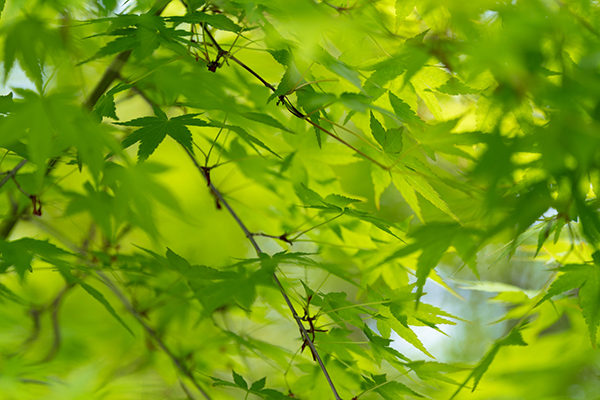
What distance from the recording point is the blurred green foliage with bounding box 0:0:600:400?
1.33 ft

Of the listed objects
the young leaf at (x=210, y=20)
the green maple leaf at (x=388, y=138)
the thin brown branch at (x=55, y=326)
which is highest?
the young leaf at (x=210, y=20)

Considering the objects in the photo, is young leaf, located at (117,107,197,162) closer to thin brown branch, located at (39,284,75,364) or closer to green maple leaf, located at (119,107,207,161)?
green maple leaf, located at (119,107,207,161)

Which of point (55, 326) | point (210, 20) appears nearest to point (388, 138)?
point (210, 20)

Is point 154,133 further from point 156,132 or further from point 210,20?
point 210,20

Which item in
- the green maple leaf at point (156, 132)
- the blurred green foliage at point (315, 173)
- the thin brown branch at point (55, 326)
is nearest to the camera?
the blurred green foliage at point (315, 173)

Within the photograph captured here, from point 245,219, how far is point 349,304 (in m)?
0.40

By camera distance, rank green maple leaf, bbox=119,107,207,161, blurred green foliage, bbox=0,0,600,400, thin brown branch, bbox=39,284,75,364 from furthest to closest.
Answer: thin brown branch, bbox=39,284,75,364 → green maple leaf, bbox=119,107,207,161 → blurred green foliage, bbox=0,0,600,400

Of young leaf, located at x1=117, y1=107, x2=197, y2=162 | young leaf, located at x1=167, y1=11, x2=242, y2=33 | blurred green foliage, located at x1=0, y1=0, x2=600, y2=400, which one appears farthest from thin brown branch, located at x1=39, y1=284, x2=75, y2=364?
young leaf, located at x1=167, y1=11, x2=242, y2=33

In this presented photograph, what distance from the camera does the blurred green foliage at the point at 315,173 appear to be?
406mm

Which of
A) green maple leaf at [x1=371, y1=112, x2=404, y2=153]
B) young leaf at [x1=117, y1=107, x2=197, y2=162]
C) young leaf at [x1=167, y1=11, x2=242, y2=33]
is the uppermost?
young leaf at [x1=167, y1=11, x2=242, y2=33]

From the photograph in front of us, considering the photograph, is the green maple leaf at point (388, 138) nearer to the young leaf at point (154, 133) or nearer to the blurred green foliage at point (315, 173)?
the blurred green foliage at point (315, 173)

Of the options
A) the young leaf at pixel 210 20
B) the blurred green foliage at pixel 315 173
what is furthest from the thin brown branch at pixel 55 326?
the young leaf at pixel 210 20

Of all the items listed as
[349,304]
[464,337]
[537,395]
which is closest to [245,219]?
[349,304]

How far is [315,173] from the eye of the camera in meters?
0.82
